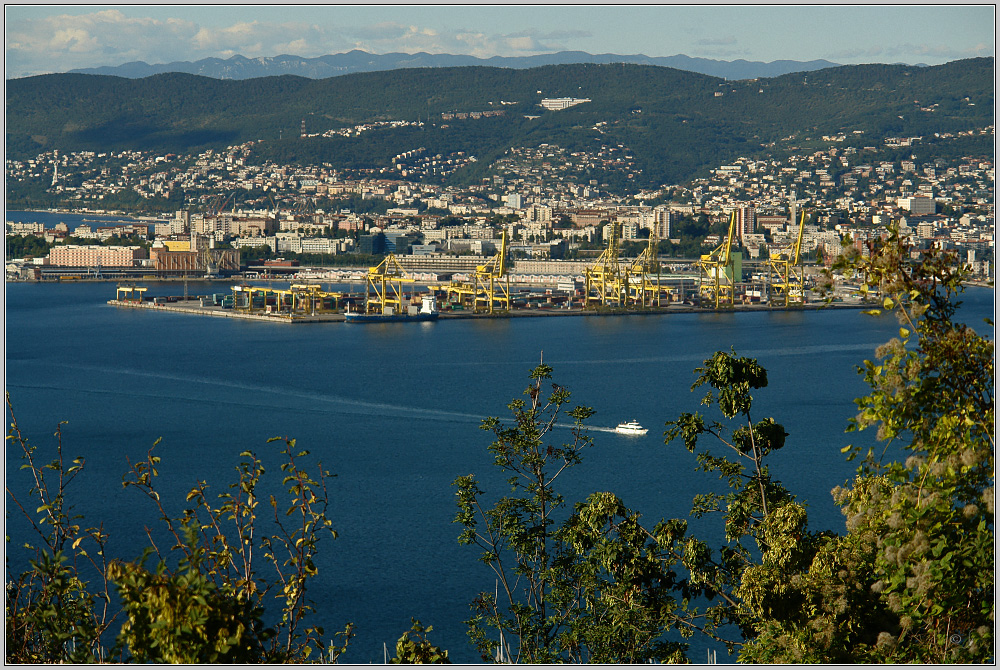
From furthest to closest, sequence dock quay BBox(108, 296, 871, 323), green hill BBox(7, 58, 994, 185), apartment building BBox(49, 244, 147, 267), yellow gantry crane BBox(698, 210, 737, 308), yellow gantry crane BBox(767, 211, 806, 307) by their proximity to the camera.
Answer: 1. green hill BBox(7, 58, 994, 185)
2. apartment building BBox(49, 244, 147, 267)
3. yellow gantry crane BBox(767, 211, 806, 307)
4. yellow gantry crane BBox(698, 210, 737, 308)
5. dock quay BBox(108, 296, 871, 323)

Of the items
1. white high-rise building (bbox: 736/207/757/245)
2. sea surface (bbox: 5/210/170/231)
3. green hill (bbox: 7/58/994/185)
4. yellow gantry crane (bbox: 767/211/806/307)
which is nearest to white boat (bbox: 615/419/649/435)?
yellow gantry crane (bbox: 767/211/806/307)

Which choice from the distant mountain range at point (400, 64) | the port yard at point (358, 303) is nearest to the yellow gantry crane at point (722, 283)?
the port yard at point (358, 303)

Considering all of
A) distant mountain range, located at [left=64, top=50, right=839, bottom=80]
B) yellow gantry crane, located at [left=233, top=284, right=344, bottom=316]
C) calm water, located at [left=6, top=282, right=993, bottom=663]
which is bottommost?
calm water, located at [left=6, top=282, right=993, bottom=663]

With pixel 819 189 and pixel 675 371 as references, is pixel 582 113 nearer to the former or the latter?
pixel 819 189

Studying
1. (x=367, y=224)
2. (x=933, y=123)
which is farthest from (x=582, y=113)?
(x=367, y=224)

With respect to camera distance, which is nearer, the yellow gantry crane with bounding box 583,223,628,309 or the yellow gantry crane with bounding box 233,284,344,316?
the yellow gantry crane with bounding box 233,284,344,316

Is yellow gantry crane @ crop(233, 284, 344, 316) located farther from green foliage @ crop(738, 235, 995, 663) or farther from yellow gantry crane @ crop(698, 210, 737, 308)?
green foliage @ crop(738, 235, 995, 663)

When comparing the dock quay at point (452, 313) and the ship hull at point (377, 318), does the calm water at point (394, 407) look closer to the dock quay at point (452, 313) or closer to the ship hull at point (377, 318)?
the ship hull at point (377, 318)
